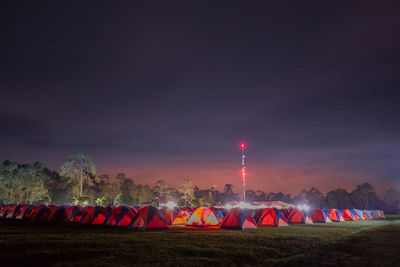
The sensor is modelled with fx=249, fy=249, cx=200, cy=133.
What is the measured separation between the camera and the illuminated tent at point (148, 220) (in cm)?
2148

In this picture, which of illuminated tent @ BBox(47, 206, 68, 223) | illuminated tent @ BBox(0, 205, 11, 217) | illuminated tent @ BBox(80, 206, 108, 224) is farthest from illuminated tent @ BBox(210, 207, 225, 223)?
illuminated tent @ BBox(0, 205, 11, 217)

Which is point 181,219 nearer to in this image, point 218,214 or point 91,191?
point 218,214

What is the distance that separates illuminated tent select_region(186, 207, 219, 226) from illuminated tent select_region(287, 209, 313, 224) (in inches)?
454

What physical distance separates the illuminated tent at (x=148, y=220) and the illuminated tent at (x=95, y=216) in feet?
22.4

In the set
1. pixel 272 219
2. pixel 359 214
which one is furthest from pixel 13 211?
pixel 359 214

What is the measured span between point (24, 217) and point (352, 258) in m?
39.8

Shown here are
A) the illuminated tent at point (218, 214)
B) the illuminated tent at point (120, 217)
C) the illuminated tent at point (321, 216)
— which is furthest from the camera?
the illuminated tent at point (321, 216)

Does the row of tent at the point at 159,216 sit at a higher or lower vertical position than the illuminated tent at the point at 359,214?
lower

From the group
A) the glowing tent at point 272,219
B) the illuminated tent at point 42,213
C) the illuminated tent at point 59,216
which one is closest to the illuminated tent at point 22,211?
the illuminated tent at point 42,213

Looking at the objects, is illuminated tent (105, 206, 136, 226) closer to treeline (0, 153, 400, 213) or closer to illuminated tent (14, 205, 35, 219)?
illuminated tent (14, 205, 35, 219)

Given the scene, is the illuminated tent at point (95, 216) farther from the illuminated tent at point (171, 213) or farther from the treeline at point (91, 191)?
the treeline at point (91, 191)

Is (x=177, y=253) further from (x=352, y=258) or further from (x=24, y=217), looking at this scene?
(x=24, y=217)

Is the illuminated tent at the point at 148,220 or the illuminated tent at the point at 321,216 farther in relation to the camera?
the illuminated tent at the point at 321,216

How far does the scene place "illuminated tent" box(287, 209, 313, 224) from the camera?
110ft
